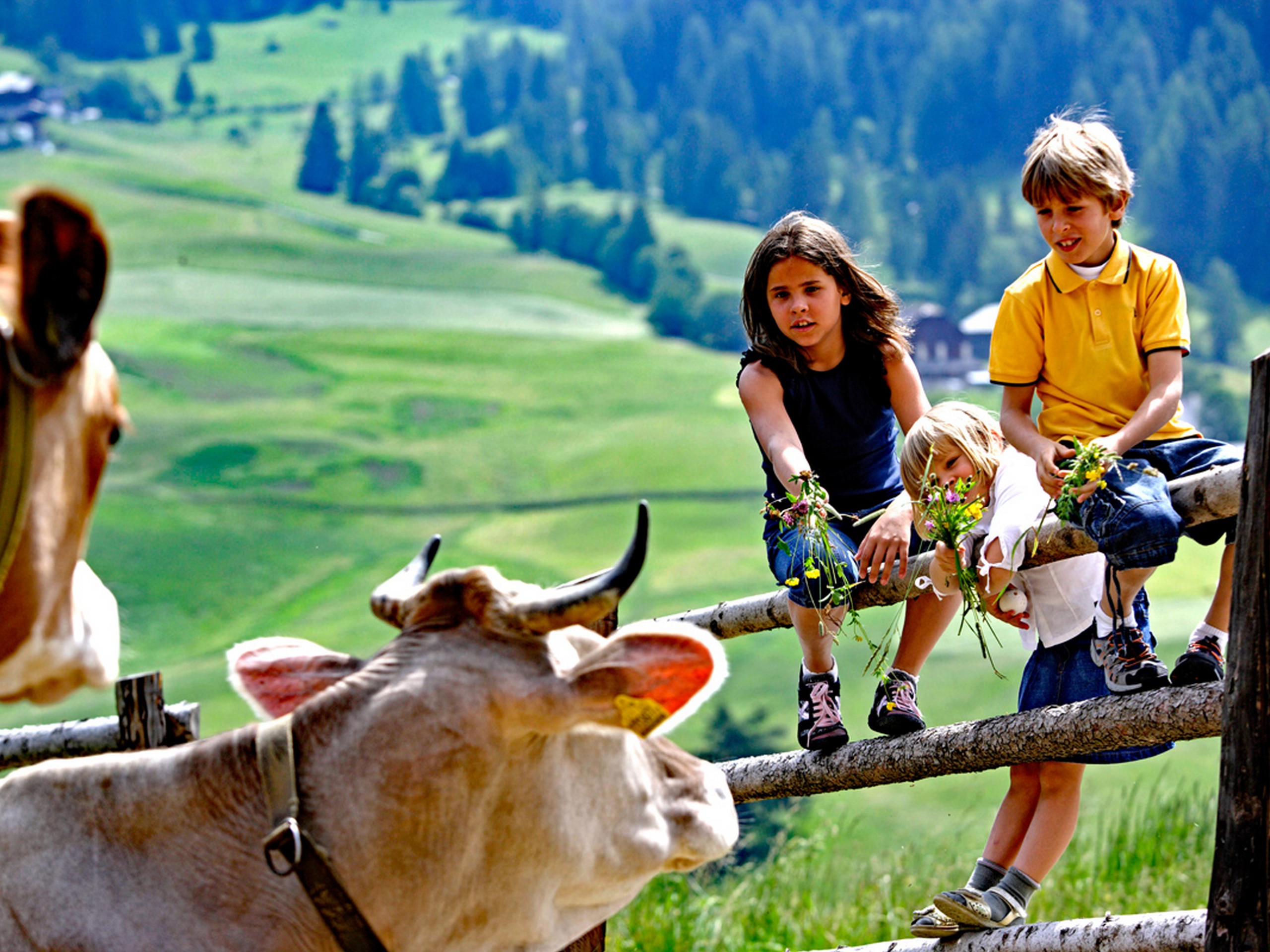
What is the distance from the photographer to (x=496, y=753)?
247 cm

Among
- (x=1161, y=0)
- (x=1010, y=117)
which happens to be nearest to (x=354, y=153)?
(x=1010, y=117)

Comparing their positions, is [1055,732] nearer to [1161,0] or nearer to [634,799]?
[634,799]

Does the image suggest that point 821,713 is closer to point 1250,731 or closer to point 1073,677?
point 1073,677

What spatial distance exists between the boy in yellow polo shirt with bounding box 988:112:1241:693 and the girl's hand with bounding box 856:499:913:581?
407 mm

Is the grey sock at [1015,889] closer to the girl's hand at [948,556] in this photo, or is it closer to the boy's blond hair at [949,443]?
the girl's hand at [948,556]

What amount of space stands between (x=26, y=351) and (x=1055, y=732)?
2.52 m

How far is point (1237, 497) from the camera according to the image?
296cm

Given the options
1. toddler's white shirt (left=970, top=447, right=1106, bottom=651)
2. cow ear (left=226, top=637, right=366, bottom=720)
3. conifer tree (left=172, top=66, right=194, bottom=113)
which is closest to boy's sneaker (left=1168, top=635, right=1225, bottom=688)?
toddler's white shirt (left=970, top=447, right=1106, bottom=651)

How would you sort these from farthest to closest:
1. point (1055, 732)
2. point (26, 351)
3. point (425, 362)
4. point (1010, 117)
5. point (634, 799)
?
point (1010, 117), point (425, 362), point (1055, 732), point (634, 799), point (26, 351)

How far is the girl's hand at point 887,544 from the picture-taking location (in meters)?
3.85

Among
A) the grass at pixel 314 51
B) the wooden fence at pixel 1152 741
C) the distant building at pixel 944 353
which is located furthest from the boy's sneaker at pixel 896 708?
the grass at pixel 314 51

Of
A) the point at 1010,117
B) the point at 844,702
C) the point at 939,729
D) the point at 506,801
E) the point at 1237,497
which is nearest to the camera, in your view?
the point at 506,801

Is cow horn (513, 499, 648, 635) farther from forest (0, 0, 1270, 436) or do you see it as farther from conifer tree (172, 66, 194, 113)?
conifer tree (172, 66, 194, 113)

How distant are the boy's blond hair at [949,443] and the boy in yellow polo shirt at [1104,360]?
100 millimetres
